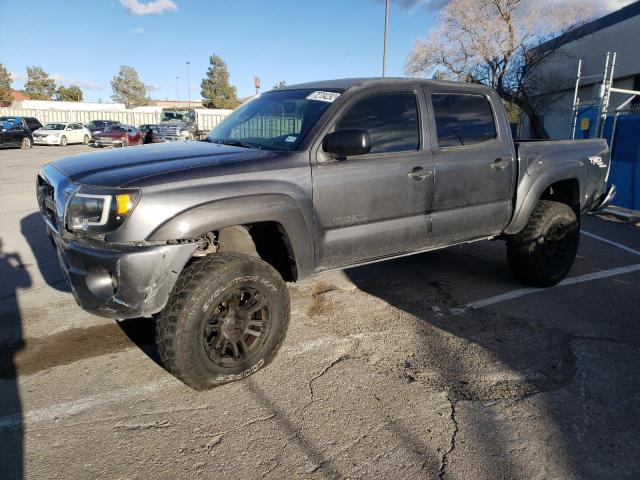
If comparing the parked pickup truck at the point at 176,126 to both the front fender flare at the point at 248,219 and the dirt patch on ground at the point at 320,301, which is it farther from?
the front fender flare at the point at 248,219

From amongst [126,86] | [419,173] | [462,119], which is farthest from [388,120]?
[126,86]

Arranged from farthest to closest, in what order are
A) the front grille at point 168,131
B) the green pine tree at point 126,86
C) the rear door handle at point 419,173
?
the green pine tree at point 126,86, the front grille at point 168,131, the rear door handle at point 419,173

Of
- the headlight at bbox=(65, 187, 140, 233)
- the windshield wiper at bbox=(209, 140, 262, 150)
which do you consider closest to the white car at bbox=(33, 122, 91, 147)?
the windshield wiper at bbox=(209, 140, 262, 150)

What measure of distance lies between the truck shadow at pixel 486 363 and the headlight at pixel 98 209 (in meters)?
2.05

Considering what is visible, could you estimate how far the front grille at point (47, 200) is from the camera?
10.9ft

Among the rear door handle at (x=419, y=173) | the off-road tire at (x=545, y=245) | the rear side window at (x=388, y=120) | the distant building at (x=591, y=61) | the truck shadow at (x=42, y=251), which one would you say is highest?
the distant building at (x=591, y=61)

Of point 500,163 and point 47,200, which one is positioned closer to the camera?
point 47,200

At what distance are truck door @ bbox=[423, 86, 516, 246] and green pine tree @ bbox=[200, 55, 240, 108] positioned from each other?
85.3 m

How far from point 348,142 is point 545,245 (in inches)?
105

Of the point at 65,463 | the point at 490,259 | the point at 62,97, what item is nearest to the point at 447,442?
the point at 65,463

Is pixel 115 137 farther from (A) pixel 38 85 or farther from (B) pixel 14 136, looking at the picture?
(A) pixel 38 85

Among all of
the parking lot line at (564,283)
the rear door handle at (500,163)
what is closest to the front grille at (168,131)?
the parking lot line at (564,283)

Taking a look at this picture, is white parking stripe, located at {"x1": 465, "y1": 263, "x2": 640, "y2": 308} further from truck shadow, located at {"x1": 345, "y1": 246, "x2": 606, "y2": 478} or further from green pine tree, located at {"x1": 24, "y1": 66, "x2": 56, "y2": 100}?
green pine tree, located at {"x1": 24, "y1": 66, "x2": 56, "y2": 100}

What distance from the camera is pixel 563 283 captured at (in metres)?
5.14
